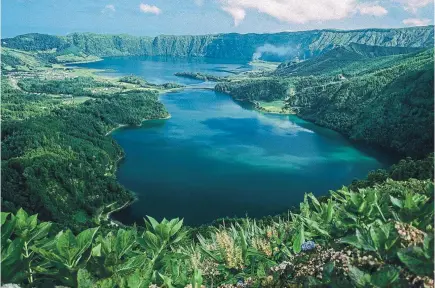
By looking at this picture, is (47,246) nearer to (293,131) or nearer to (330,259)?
(330,259)

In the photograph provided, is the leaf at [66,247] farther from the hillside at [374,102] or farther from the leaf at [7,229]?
the hillside at [374,102]

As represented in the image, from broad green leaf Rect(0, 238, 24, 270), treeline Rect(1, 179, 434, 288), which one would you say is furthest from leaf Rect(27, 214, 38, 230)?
broad green leaf Rect(0, 238, 24, 270)

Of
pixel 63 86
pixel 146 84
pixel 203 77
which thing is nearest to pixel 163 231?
pixel 63 86

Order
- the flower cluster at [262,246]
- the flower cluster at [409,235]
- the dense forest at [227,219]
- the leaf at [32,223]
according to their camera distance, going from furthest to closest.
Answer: the flower cluster at [262,246] < the leaf at [32,223] < the dense forest at [227,219] < the flower cluster at [409,235]

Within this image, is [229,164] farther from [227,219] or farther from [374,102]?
[374,102]

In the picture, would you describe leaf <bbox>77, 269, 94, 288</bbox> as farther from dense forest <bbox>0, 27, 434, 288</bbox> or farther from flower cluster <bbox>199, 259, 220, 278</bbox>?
flower cluster <bbox>199, 259, 220, 278</bbox>

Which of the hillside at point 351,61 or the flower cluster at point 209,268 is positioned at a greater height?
the flower cluster at point 209,268

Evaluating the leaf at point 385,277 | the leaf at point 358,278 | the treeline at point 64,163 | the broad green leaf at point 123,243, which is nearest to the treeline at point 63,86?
the treeline at point 64,163
